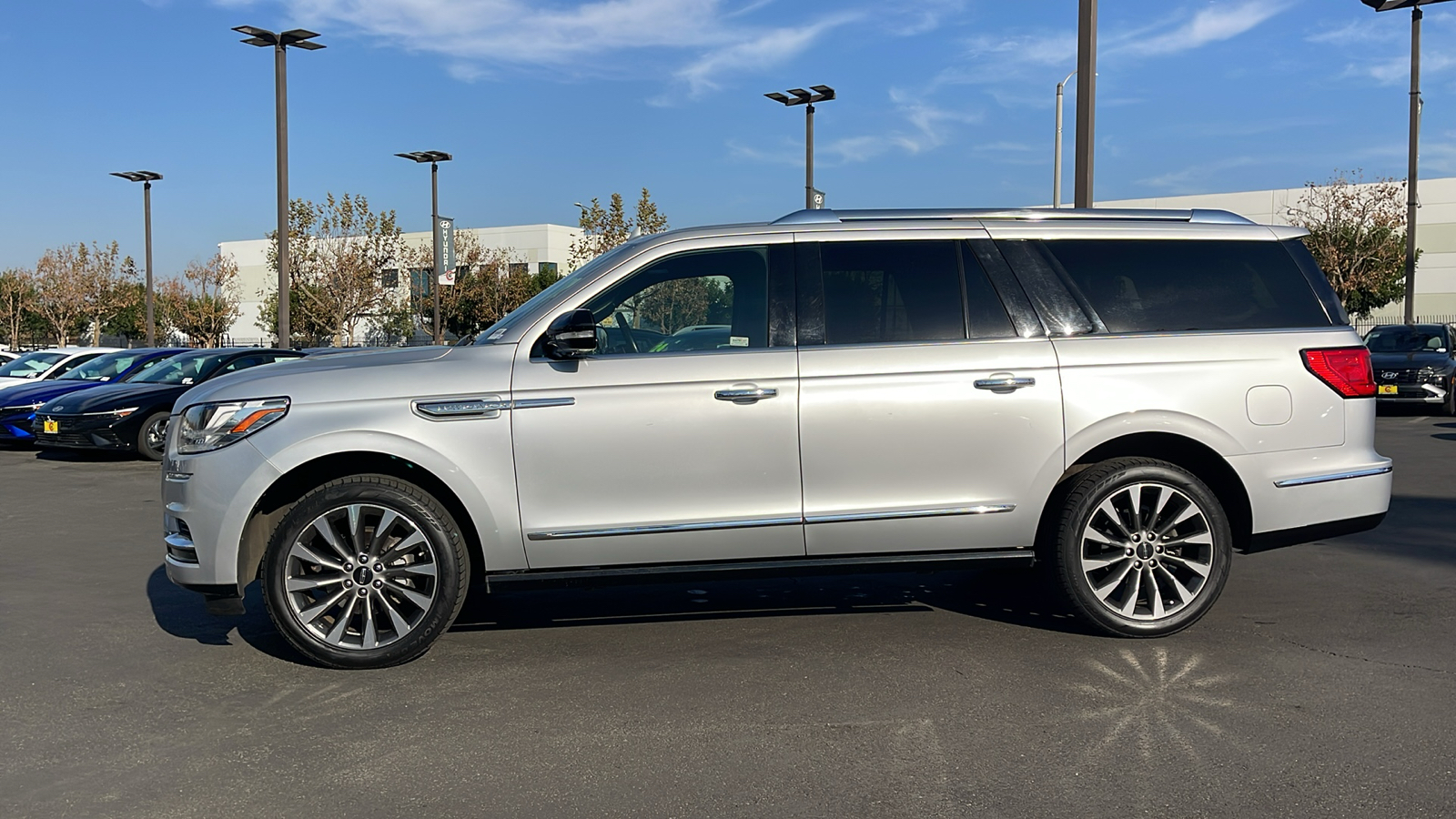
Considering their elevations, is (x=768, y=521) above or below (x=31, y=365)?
below

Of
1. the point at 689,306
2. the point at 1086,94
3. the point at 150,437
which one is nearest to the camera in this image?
the point at 689,306

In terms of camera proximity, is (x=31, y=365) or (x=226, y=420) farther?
(x=31, y=365)

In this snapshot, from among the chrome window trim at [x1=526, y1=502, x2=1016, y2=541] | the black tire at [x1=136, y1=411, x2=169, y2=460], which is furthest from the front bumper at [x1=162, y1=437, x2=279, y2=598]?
the black tire at [x1=136, y1=411, x2=169, y2=460]

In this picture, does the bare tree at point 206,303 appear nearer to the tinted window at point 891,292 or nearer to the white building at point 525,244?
the white building at point 525,244

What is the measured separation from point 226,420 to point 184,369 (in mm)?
11810

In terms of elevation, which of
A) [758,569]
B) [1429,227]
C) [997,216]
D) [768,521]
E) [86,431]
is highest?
[1429,227]

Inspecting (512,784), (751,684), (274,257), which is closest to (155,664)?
(512,784)

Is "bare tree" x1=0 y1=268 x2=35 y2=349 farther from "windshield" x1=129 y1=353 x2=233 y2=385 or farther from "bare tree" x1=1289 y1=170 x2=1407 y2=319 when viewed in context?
"bare tree" x1=1289 y1=170 x2=1407 y2=319

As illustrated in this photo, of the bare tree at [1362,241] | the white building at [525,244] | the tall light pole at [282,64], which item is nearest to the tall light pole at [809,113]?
the tall light pole at [282,64]

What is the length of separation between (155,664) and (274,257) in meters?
51.6

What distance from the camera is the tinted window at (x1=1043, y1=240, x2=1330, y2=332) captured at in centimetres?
548

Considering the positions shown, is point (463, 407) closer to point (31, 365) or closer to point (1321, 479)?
point (1321, 479)

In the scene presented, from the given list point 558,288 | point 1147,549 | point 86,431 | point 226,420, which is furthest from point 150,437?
point 1147,549

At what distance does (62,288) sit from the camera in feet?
204
